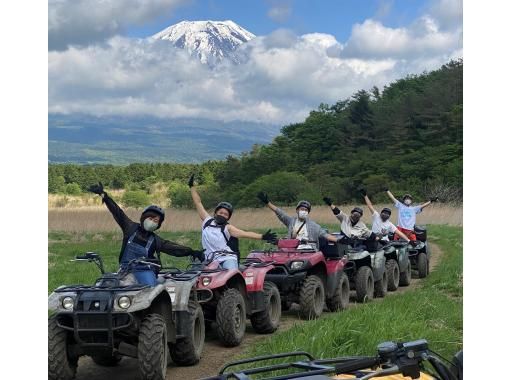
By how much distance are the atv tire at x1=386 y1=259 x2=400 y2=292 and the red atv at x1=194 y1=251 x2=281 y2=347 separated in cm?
403

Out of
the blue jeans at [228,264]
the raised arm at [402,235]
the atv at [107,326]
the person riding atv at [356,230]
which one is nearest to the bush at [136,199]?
the raised arm at [402,235]

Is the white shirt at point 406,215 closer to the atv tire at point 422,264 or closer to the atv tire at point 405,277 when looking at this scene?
the atv tire at point 422,264

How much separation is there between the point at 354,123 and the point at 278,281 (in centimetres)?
4326

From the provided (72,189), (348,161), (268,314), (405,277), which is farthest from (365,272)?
(348,161)

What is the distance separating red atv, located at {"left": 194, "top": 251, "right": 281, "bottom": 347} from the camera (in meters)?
6.50

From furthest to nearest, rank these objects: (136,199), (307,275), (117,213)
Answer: (136,199), (307,275), (117,213)

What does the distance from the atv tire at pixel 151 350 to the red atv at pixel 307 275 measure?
110 inches

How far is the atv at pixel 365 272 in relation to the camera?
977 cm

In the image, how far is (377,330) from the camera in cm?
641

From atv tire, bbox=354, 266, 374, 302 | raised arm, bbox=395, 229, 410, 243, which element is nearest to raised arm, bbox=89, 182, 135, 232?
atv tire, bbox=354, 266, 374, 302

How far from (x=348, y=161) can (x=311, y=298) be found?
36.6 meters

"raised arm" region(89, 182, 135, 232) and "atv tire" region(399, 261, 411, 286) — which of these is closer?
"raised arm" region(89, 182, 135, 232)

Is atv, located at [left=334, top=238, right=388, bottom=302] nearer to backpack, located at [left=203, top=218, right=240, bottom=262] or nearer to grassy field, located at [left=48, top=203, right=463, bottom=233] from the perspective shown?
backpack, located at [left=203, top=218, right=240, bottom=262]

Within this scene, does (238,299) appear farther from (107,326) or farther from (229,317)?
(107,326)
